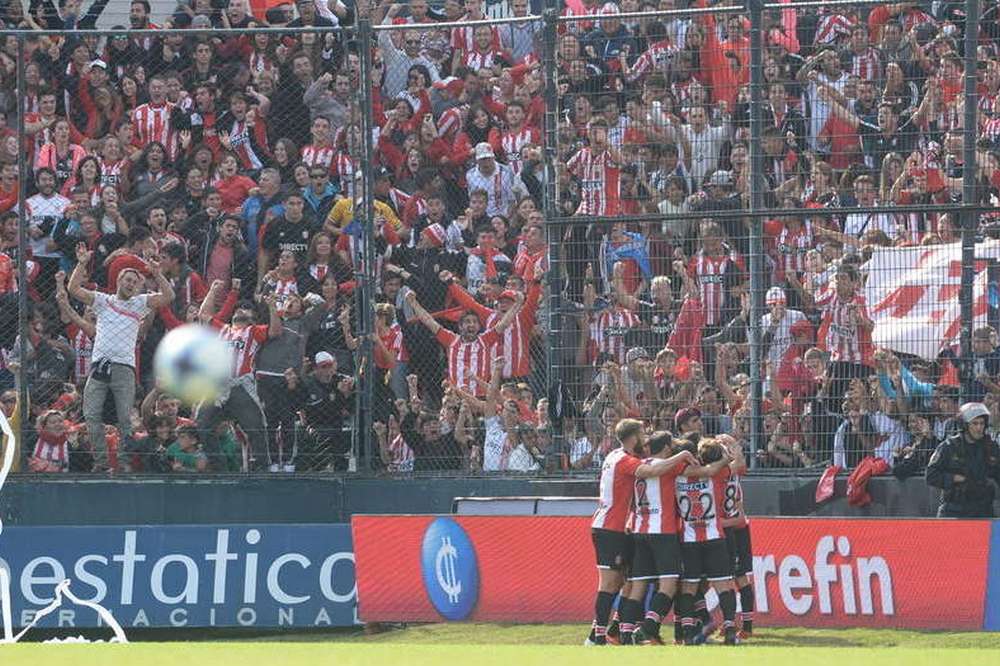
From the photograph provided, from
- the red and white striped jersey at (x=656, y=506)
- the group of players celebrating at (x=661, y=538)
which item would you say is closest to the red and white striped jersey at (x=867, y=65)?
the group of players celebrating at (x=661, y=538)

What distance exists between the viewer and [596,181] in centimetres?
1358

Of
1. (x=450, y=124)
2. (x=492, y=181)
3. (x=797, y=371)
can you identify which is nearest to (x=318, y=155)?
(x=450, y=124)

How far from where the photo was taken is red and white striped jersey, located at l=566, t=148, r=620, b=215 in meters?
13.5

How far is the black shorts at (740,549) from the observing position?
1212 cm

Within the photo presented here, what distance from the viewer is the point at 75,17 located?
17719 mm

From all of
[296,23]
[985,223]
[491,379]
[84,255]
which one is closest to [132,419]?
[84,255]

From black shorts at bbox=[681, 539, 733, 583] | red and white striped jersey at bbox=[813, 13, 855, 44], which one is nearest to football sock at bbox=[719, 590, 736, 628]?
black shorts at bbox=[681, 539, 733, 583]

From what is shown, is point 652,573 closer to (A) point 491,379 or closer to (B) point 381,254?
(A) point 491,379

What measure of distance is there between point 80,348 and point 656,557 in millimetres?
5488

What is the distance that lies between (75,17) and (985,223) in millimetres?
9329

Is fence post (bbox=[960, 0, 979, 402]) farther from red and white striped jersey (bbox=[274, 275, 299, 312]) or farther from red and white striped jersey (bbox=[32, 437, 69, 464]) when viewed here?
red and white striped jersey (bbox=[32, 437, 69, 464])

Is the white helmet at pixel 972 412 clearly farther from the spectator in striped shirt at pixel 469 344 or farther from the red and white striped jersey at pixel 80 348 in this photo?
the red and white striped jersey at pixel 80 348

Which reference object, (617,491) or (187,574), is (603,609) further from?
(187,574)

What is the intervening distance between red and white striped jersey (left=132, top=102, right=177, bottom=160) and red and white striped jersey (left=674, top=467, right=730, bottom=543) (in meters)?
6.20
